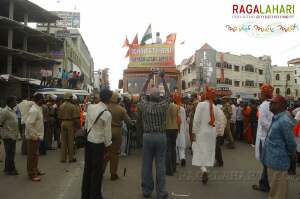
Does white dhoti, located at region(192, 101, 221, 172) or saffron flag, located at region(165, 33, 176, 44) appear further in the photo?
saffron flag, located at region(165, 33, 176, 44)

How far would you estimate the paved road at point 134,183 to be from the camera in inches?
295

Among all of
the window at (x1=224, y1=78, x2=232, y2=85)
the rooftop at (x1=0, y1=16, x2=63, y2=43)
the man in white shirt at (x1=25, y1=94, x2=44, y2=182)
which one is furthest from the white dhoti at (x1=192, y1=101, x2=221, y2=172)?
the window at (x1=224, y1=78, x2=232, y2=85)

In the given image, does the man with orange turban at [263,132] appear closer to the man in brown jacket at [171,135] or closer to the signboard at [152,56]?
the man in brown jacket at [171,135]

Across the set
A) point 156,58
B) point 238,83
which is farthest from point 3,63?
point 238,83

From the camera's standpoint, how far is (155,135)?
704 centimetres

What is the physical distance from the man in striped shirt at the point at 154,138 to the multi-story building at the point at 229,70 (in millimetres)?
62407

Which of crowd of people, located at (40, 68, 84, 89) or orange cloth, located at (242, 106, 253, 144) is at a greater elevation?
crowd of people, located at (40, 68, 84, 89)

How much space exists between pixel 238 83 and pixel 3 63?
2076 inches

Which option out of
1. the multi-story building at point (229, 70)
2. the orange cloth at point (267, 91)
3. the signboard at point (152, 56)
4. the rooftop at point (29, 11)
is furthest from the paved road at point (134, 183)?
the multi-story building at point (229, 70)

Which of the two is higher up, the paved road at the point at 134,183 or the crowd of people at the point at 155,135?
the crowd of people at the point at 155,135

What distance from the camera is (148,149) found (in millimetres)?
7129

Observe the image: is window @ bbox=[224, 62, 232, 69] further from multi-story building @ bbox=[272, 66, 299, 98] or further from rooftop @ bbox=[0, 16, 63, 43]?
rooftop @ bbox=[0, 16, 63, 43]

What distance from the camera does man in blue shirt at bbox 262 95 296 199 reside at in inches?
242

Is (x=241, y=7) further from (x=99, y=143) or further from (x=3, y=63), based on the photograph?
(x=3, y=63)
